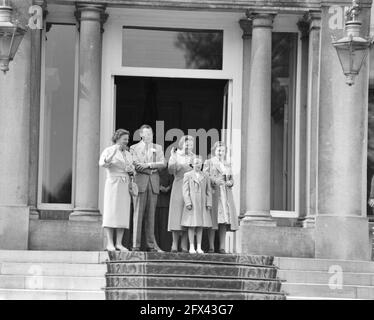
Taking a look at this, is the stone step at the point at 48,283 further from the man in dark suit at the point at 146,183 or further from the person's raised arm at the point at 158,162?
the person's raised arm at the point at 158,162

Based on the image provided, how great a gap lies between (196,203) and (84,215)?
7.85 feet

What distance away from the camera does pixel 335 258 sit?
23.5 meters

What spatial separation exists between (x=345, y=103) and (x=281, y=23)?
7.32 feet

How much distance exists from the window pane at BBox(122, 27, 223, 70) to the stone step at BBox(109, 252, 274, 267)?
488cm

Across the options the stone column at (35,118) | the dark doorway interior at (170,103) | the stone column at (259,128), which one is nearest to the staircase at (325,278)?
the stone column at (259,128)

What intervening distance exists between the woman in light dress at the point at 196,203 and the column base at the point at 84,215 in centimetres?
206

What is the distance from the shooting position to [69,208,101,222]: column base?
2367cm

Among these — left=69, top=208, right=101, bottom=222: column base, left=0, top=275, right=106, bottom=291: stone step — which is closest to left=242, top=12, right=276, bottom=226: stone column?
left=69, top=208, right=101, bottom=222: column base
